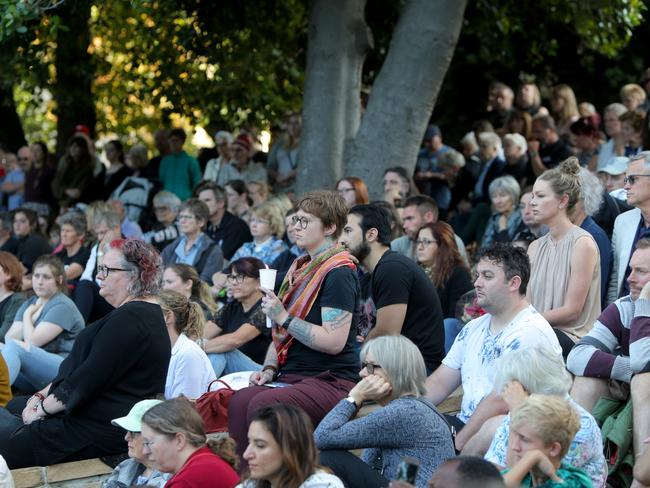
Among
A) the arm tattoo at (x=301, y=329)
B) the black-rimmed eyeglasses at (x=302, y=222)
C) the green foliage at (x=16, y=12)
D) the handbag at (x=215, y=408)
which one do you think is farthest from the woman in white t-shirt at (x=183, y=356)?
the green foliage at (x=16, y=12)

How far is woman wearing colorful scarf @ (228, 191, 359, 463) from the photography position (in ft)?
21.4

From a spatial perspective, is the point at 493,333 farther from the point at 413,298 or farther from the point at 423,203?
the point at 423,203

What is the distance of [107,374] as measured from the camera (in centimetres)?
636

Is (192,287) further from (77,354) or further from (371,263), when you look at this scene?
(77,354)

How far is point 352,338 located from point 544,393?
1.64m

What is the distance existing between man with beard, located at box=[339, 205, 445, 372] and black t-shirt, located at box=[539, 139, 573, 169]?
5418 millimetres

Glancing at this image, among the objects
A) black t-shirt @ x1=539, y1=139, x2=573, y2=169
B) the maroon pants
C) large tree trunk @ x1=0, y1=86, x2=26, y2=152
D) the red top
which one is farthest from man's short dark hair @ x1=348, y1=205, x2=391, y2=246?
large tree trunk @ x1=0, y1=86, x2=26, y2=152

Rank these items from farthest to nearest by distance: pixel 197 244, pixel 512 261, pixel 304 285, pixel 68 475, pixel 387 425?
pixel 197 244
pixel 304 285
pixel 68 475
pixel 512 261
pixel 387 425

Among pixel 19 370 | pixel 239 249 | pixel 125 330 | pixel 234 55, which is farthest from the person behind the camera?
pixel 234 55

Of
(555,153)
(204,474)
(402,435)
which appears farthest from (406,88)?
(204,474)

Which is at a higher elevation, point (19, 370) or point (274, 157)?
point (274, 157)

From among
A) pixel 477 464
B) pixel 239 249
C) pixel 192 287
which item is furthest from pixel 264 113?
pixel 477 464

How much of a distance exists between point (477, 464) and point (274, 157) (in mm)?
10583

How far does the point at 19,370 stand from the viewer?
29.1 feet
